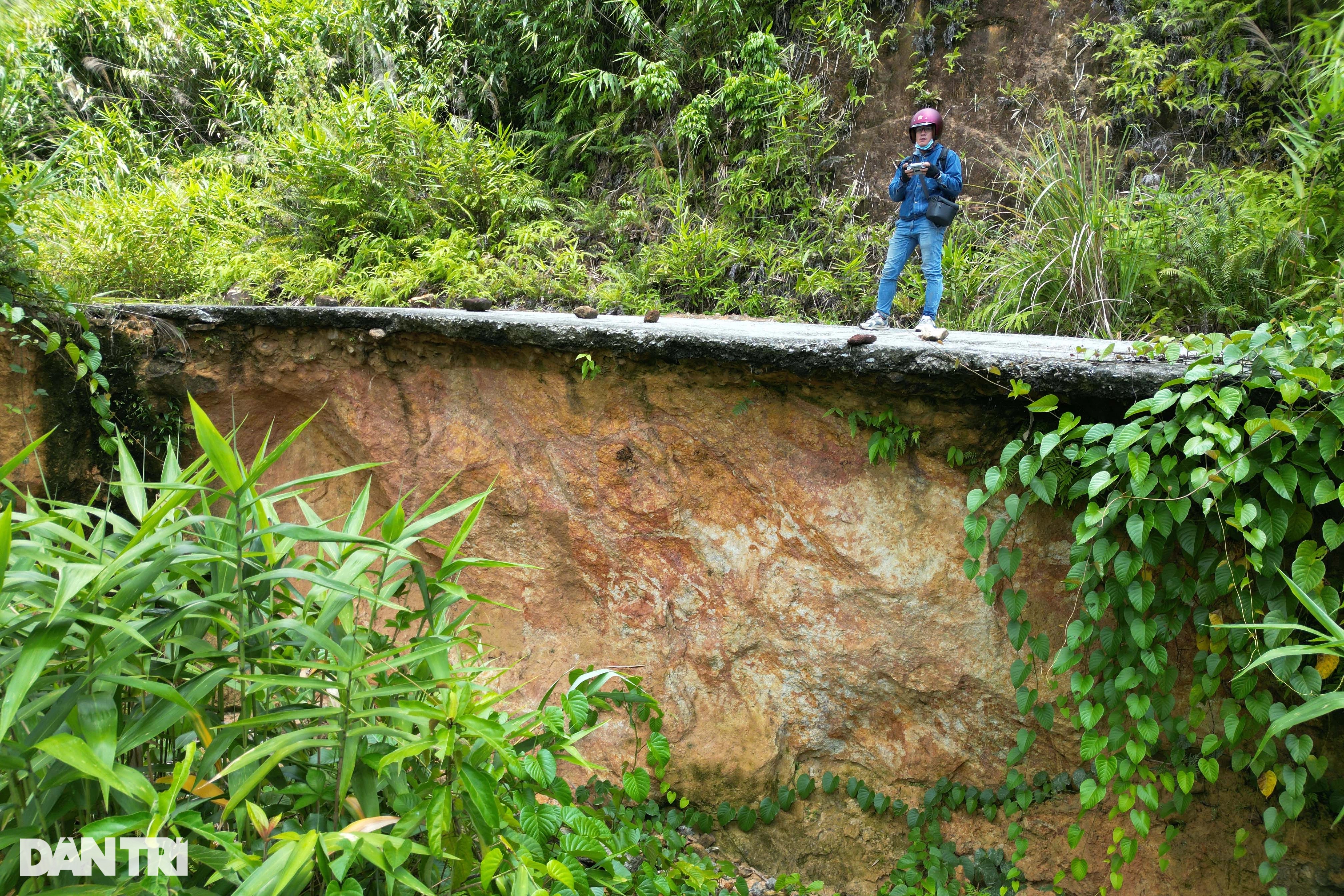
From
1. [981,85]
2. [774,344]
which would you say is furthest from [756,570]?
[981,85]

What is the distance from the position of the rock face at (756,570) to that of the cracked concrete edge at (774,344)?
6 cm

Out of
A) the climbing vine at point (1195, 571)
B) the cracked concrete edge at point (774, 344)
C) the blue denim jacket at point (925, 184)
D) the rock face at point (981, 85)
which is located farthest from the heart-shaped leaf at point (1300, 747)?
the rock face at point (981, 85)

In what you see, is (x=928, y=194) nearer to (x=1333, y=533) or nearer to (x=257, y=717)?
(x=1333, y=533)

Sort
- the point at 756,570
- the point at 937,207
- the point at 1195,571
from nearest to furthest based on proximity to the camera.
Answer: the point at 1195,571, the point at 756,570, the point at 937,207

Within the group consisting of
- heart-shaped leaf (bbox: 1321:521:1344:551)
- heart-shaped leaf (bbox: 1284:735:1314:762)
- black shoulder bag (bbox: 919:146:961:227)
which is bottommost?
heart-shaped leaf (bbox: 1284:735:1314:762)

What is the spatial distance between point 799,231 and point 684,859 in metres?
4.27

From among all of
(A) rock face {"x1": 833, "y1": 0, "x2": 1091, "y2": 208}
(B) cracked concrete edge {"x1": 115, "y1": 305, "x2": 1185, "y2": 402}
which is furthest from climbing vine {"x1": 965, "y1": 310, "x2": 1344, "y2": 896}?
(A) rock face {"x1": 833, "y1": 0, "x2": 1091, "y2": 208}

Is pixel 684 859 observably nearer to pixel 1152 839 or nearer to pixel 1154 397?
pixel 1152 839

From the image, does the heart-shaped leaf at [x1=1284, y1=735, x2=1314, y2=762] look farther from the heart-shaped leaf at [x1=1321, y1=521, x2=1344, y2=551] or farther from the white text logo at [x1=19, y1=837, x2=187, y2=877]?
the white text logo at [x1=19, y1=837, x2=187, y2=877]

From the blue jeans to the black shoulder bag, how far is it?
2 cm

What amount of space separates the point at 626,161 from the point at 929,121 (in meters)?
3.11

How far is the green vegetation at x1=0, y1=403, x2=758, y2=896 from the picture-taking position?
1366 millimetres

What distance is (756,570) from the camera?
116 inches

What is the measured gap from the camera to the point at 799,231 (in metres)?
5.70
